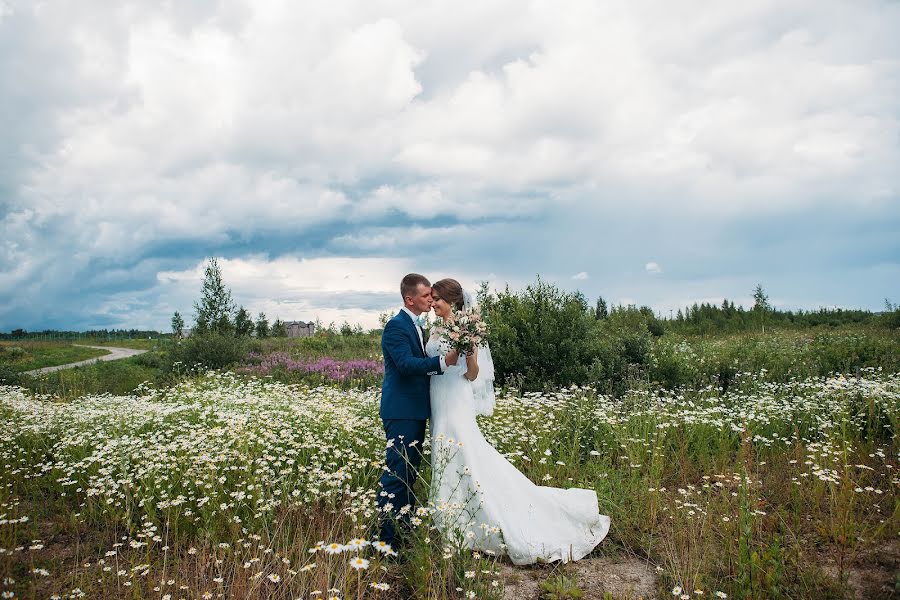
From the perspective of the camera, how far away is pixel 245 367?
651 inches

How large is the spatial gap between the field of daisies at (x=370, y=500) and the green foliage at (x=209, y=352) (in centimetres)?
778

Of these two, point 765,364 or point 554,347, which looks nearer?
point 554,347

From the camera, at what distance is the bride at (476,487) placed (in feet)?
15.7

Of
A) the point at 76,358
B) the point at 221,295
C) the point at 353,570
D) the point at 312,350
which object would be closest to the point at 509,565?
the point at 353,570

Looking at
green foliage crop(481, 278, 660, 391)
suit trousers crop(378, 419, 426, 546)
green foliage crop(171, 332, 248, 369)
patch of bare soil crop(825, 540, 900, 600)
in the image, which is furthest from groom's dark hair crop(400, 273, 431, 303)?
green foliage crop(171, 332, 248, 369)

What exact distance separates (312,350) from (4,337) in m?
37.3

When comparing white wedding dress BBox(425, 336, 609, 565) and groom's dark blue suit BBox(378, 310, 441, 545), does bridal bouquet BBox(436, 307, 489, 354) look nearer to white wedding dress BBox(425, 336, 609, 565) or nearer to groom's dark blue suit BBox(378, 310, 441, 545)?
white wedding dress BBox(425, 336, 609, 565)

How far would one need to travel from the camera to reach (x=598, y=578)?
15.2 feet

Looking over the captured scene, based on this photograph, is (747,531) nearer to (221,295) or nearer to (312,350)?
(312,350)

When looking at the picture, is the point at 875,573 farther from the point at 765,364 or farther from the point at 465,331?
the point at 765,364

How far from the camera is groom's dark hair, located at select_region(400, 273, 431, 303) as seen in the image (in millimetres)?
4848

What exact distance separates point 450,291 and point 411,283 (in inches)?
13.7

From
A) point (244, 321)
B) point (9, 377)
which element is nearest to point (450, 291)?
point (9, 377)

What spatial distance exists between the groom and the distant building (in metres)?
25.4
